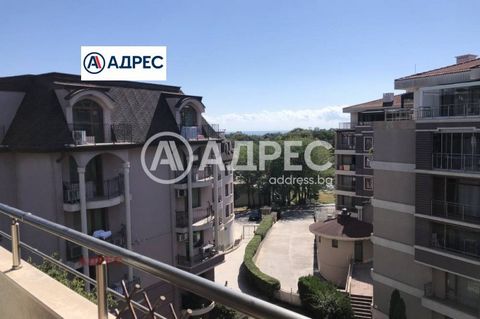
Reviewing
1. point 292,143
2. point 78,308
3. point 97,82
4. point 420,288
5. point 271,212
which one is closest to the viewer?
point 78,308

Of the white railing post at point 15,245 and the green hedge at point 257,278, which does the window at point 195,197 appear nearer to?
the green hedge at point 257,278

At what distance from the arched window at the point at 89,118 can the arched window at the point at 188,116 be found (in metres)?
4.66

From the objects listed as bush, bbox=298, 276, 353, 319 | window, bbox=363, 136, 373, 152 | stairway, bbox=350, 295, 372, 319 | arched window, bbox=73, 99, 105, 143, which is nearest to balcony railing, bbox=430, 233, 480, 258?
bush, bbox=298, 276, 353, 319

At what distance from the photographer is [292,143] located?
152ft

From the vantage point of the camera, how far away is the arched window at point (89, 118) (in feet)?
44.9

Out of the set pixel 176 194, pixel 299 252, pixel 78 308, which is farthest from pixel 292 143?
pixel 78 308

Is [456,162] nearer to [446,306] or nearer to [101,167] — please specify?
[446,306]

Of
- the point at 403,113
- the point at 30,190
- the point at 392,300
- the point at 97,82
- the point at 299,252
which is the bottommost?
the point at 299,252

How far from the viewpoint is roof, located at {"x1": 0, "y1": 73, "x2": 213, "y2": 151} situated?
12930 millimetres

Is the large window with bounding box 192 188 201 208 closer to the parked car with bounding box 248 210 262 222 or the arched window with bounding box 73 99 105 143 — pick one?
the arched window with bounding box 73 99 105 143

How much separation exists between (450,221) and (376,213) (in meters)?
3.06

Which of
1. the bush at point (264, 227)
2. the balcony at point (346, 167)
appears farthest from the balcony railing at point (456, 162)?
the bush at point (264, 227)

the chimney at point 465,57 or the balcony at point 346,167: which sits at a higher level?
the chimney at point 465,57

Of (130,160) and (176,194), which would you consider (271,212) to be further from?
(130,160)
